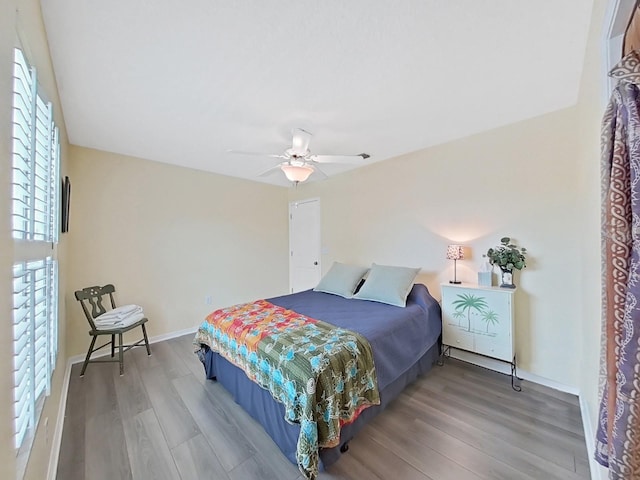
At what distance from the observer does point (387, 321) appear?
210 cm

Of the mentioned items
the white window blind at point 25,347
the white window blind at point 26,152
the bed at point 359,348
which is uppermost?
the white window blind at point 26,152

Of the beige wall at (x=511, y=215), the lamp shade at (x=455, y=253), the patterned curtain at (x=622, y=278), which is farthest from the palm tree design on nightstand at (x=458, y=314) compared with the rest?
the patterned curtain at (x=622, y=278)

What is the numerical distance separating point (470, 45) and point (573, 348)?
2443mm

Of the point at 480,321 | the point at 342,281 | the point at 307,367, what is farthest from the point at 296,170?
the point at 480,321

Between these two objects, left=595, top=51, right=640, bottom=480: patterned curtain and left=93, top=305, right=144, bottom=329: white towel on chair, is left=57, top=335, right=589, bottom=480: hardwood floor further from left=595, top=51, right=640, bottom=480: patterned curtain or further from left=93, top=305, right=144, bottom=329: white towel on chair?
left=595, top=51, right=640, bottom=480: patterned curtain

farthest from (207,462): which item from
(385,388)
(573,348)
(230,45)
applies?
(573,348)

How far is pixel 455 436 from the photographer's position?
168 centimetres

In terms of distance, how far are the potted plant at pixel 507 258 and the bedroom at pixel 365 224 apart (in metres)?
0.10

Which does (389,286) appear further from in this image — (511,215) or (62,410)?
(62,410)

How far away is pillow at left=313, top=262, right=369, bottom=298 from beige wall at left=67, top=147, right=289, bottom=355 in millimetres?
1644

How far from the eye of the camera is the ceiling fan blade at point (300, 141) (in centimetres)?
226

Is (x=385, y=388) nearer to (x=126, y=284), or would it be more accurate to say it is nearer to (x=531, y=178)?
(x=531, y=178)

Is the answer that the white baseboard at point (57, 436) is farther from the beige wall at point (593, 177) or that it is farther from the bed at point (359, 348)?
the beige wall at point (593, 177)

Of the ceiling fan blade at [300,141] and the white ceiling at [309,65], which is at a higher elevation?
the white ceiling at [309,65]
